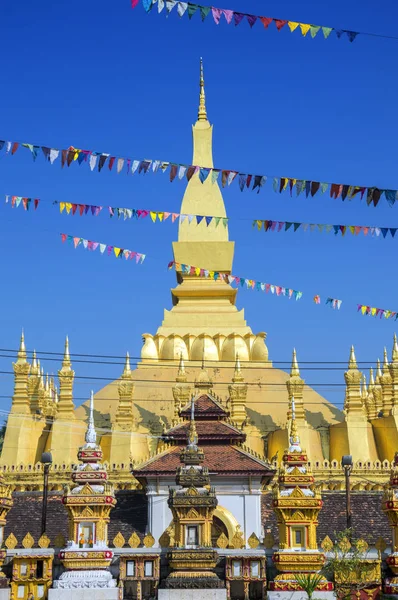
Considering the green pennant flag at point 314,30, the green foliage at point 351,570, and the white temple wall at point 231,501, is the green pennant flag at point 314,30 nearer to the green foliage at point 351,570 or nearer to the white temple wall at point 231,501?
the green foliage at point 351,570

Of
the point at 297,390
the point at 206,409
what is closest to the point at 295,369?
the point at 297,390

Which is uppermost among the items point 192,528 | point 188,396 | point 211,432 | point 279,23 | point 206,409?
point 279,23

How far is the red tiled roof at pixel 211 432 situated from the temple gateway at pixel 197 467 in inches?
2.0

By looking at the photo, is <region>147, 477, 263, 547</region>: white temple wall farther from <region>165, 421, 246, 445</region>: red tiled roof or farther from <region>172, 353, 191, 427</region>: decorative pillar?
<region>172, 353, 191, 427</region>: decorative pillar

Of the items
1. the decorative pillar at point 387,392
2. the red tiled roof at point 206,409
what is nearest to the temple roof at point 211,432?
the red tiled roof at point 206,409

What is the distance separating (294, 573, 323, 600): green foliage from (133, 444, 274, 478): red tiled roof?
24.7 feet

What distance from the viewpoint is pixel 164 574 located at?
24875 mm

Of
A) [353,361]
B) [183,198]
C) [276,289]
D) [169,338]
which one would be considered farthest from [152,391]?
[276,289]

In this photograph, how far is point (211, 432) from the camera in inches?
1329

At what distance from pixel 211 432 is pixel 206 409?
1019 millimetres

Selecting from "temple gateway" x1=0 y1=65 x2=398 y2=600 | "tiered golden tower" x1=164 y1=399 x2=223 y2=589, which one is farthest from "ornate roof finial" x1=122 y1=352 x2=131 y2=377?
"tiered golden tower" x1=164 y1=399 x2=223 y2=589

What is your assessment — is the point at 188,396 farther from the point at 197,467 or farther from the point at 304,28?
the point at 304,28

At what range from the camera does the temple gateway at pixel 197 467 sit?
2467cm

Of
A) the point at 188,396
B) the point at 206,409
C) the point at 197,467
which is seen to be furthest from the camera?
the point at 188,396
